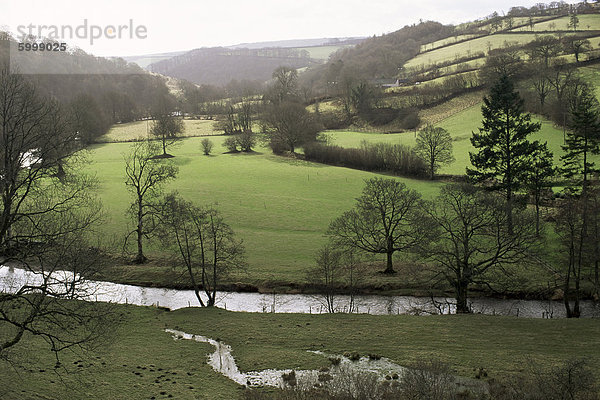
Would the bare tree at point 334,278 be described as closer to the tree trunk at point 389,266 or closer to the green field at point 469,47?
the tree trunk at point 389,266

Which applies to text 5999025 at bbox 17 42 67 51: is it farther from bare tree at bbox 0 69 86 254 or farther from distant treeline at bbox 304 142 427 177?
bare tree at bbox 0 69 86 254

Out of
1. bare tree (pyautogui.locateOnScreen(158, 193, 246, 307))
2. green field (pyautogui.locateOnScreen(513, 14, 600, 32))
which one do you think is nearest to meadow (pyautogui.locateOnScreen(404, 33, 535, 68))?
green field (pyautogui.locateOnScreen(513, 14, 600, 32))

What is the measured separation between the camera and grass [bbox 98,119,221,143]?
391 ft

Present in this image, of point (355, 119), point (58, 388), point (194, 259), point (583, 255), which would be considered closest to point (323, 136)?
point (355, 119)

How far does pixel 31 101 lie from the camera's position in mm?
22453

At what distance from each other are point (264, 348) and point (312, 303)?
1275cm

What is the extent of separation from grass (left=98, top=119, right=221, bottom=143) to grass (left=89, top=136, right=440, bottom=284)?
1861 cm

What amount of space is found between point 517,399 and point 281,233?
37398mm

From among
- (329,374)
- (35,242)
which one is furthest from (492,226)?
(35,242)

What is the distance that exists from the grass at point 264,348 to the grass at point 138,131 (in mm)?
91561

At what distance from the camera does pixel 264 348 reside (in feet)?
89.1

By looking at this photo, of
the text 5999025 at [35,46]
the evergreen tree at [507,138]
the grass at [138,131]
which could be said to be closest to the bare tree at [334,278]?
the evergreen tree at [507,138]

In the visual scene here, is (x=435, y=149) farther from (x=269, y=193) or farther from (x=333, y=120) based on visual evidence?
(x=333, y=120)

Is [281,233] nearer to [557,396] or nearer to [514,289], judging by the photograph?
Result: [514,289]
